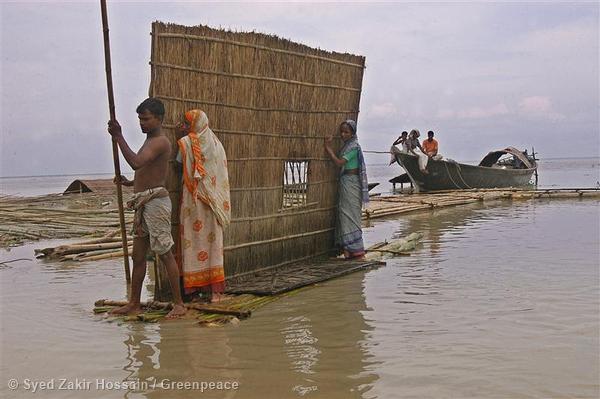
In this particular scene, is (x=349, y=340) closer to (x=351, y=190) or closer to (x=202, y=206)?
(x=202, y=206)

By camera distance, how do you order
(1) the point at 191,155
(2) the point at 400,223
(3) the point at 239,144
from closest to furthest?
(1) the point at 191,155, (3) the point at 239,144, (2) the point at 400,223

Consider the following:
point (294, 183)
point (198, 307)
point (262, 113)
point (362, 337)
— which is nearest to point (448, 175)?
point (294, 183)

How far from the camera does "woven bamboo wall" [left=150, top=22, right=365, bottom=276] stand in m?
4.79

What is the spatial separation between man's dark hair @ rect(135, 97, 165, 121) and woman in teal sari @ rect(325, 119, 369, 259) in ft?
8.68

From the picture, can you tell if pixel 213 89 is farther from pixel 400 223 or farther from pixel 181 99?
pixel 400 223

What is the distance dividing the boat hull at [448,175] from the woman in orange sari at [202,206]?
44.9ft

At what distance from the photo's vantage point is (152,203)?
437 cm

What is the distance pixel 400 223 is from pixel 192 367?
8.70 meters

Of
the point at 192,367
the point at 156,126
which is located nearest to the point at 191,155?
the point at 156,126

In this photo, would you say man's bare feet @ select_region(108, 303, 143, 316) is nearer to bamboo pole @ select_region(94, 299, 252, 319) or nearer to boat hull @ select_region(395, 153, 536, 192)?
bamboo pole @ select_region(94, 299, 252, 319)

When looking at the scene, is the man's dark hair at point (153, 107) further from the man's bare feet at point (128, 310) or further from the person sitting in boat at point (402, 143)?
the person sitting in boat at point (402, 143)

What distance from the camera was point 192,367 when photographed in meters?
3.32

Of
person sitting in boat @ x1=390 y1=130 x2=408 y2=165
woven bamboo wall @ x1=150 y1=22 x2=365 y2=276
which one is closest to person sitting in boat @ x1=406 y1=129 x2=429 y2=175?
person sitting in boat @ x1=390 y1=130 x2=408 y2=165
